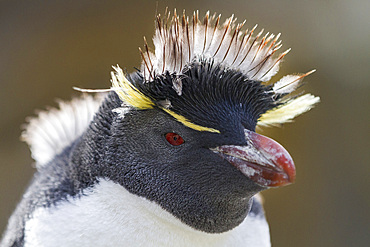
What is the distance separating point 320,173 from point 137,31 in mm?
1639

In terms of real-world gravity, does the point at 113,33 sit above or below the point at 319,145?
above

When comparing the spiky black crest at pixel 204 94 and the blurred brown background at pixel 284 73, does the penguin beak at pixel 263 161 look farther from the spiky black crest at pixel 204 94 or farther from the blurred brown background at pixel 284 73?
the blurred brown background at pixel 284 73

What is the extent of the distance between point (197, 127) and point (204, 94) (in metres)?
0.09

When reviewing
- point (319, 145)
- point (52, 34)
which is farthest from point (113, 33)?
point (319, 145)

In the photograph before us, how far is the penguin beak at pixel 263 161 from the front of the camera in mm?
1089

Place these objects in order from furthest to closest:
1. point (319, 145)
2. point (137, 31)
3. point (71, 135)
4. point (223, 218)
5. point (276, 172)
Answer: point (319, 145) → point (137, 31) → point (71, 135) → point (223, 218) → point (276, 172)

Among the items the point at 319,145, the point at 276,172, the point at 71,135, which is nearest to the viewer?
the point at 276,172

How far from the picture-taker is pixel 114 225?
1275mm

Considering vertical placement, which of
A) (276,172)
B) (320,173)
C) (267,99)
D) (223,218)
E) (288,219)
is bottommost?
(288,219)

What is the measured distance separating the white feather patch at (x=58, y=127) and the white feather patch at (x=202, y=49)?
74 centimetres

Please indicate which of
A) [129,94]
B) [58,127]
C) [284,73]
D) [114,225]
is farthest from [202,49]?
[284,73]

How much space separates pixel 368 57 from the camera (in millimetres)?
3176

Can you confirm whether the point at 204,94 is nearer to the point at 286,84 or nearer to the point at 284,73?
the point at 286,84

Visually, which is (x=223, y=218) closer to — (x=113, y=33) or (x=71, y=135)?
(x=71, y=135)
